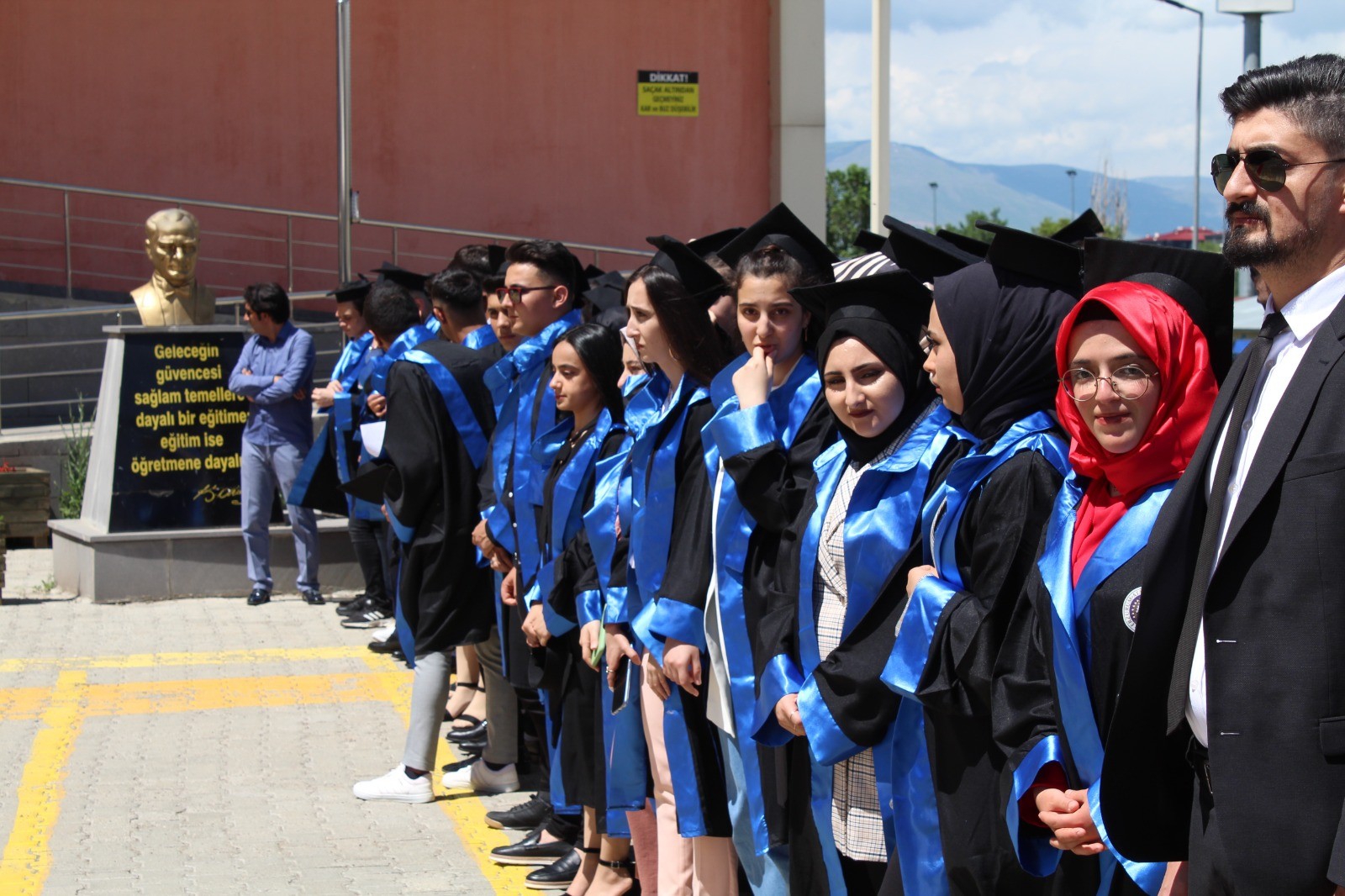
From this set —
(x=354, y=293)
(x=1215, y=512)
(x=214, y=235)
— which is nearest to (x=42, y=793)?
(x=354, y=293)

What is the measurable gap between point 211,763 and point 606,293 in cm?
286

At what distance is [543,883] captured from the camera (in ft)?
17.4

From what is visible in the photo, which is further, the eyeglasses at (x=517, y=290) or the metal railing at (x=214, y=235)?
the metal railing at (x=214, y=235)

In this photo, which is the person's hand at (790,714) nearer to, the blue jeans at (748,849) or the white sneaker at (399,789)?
the blue jeans at (748,849)

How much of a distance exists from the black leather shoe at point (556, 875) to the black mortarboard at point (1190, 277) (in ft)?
10.5

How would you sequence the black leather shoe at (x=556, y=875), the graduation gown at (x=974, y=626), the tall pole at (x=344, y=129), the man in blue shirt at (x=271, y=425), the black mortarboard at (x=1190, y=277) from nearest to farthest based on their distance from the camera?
the black mortarboard at (x=1190, y=277), the graduation gown at (x=974, y=626), the black leather shoe at (x=556, y=875), the man in blue shirt at (x=271, y=425), the tall pole at (x=344, y=129)

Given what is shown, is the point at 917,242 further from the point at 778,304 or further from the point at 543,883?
the point at 543,883

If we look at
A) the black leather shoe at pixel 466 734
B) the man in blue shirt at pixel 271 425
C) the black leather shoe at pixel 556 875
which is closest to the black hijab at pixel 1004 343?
the black leather shoe at pixel 556 875

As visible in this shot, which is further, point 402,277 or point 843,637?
A: point 402,277

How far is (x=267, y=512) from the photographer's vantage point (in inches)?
410

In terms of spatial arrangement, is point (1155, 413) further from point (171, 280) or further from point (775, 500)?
point (171, 280)

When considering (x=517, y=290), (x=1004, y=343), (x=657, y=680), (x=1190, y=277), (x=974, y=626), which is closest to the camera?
(x=1190, y=277)

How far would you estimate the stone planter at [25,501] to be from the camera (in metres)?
11.9

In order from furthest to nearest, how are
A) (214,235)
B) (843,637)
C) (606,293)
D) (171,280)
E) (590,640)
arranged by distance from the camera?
(214,235), (171,280), (606,293), (590,640), (843,637)
